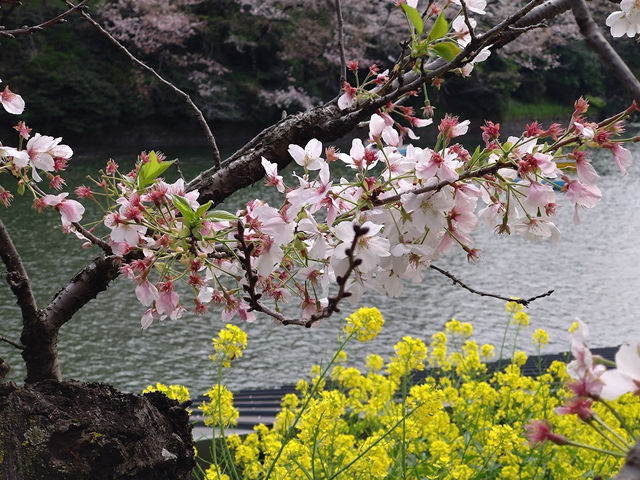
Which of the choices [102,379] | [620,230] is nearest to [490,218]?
[102,379]

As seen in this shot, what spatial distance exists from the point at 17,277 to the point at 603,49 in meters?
1.07

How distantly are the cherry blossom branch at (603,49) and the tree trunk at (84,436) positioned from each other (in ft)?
3.02

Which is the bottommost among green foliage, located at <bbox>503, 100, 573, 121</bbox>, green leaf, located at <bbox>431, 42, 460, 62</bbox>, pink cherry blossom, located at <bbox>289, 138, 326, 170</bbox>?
pink cherry blossom, located at <bbox>289, 138, 326, 170</bbox>

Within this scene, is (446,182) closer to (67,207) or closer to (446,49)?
(446,49)

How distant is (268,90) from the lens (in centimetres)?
1494

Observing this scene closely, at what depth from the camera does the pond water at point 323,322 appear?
4.07 metres

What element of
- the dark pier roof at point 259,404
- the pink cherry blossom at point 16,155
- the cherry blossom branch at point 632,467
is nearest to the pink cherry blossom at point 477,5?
the pink cherry blossom at point 16,155

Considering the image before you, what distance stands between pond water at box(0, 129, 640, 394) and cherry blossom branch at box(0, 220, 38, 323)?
1660mm

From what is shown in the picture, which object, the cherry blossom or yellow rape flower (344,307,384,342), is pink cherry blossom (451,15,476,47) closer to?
the cherry blossom

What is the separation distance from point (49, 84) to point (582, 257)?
9330 mm

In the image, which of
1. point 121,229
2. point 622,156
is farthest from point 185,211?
point 622,156

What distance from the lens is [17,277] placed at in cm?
129

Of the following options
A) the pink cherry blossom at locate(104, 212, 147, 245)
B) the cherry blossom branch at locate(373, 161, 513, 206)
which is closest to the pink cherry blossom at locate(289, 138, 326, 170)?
the cherry blossom branch at locate(373, 161, 513, 206)

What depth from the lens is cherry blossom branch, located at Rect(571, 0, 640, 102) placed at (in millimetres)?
462
